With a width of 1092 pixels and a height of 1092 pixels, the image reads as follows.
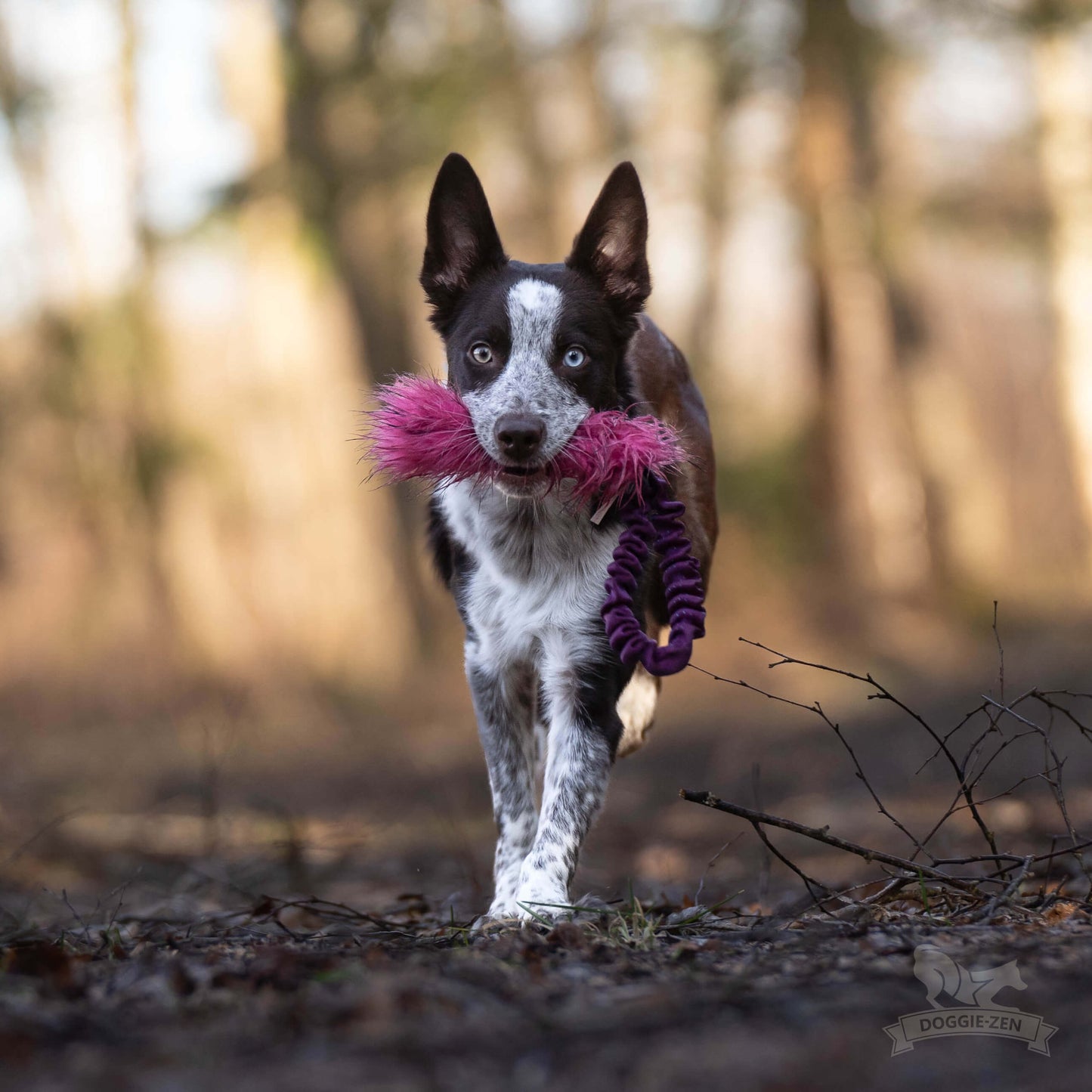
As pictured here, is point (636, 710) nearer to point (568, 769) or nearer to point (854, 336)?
point (568, 769)

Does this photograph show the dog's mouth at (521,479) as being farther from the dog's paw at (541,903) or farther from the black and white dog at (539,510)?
the dog's paw at (541,903)

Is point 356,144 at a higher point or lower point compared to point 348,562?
higher

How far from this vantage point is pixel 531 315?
3773 millimetres

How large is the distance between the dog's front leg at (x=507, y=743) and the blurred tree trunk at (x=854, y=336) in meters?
8.82

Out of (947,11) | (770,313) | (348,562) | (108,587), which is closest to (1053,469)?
(770,313)

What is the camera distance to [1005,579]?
12602 mm

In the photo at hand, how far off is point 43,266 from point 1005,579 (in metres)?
10.5

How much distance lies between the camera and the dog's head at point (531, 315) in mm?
3658

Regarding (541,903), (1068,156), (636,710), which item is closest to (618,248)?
(636,710)

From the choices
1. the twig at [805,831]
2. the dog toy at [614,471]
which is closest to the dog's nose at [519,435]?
the dog toy at [614,471]

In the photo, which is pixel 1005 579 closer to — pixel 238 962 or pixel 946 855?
pixel 946 855

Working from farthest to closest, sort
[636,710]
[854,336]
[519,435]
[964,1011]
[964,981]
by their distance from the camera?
[854,336], [636,710], [519,435], [964,981], [964,1011]

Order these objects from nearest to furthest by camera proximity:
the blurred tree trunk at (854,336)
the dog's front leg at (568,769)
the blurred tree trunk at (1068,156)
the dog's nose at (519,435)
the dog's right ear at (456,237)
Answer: the dog's nose at (519,435)
the dog's front leg at (568,769)
the dog's right ear at (456,237)
the blurred tree trunk at (854,336)
the blurred tree trunk at (1068,156)

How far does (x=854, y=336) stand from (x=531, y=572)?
9.04m
